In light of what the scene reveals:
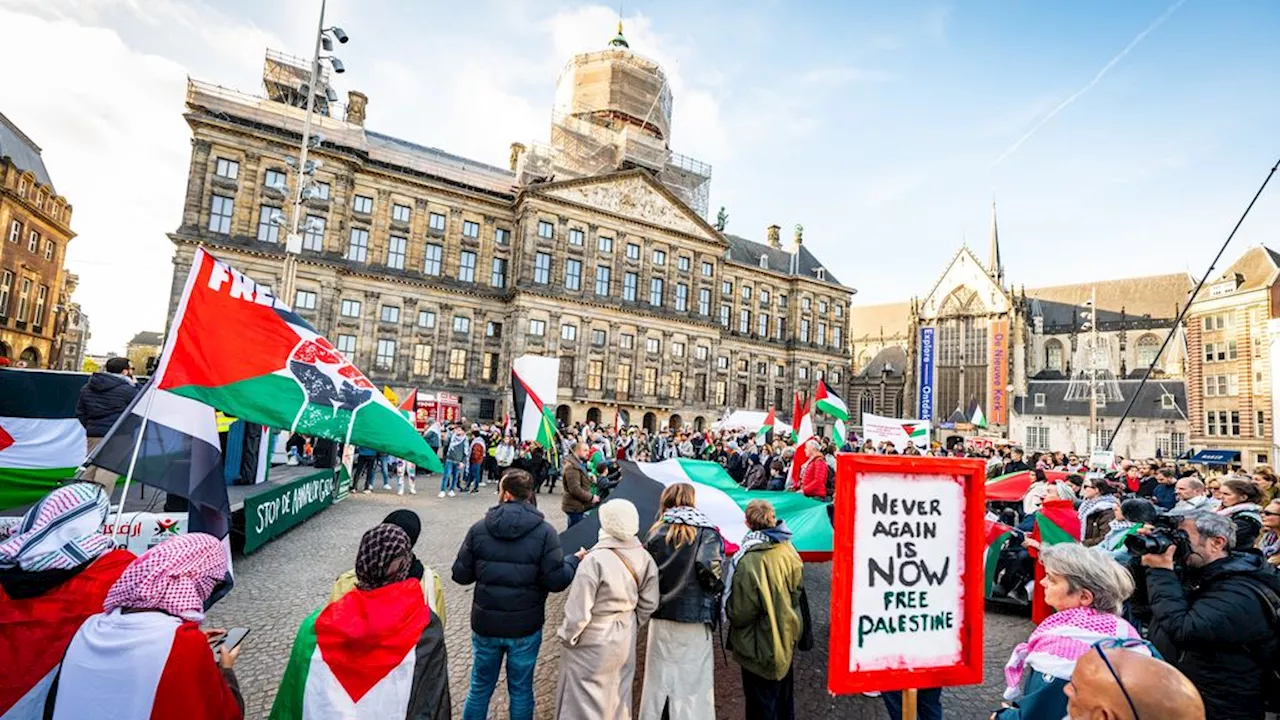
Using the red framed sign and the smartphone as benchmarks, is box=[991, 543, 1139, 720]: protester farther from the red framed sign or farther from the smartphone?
the smartphone

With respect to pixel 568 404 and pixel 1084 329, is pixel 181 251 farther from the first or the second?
pixel 1084 329

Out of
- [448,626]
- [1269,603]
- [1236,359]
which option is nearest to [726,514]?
[448,626]

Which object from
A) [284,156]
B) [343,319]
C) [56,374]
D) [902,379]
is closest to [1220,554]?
[56,374]

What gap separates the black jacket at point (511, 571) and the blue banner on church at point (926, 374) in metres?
60.4

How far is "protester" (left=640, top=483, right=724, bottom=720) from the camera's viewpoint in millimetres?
3943

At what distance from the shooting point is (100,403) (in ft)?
17.5

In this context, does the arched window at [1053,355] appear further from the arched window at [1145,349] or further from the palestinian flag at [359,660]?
the palestinian flag at [359,660]

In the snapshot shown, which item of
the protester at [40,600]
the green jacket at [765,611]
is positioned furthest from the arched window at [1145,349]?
the protester at [40,600]

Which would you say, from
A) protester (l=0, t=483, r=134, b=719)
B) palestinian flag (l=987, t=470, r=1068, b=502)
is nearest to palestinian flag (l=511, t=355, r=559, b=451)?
protester (l=0, t=483, r=134, b=719)

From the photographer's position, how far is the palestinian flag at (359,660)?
2.45 m

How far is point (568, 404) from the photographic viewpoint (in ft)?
131

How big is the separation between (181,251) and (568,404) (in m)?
24.8

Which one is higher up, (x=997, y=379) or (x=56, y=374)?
(x=997, y=379)

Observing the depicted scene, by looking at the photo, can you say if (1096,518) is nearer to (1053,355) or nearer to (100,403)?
(100,403)
